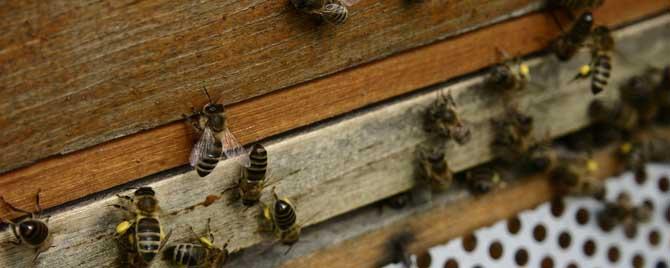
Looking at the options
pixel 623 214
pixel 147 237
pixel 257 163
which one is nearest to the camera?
pixel 147 237

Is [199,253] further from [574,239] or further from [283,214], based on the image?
[574,239]

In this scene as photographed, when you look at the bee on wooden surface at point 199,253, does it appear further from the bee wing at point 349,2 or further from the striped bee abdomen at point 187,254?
the bee wing at point 349,2

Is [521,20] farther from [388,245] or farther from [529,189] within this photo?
[388,245]

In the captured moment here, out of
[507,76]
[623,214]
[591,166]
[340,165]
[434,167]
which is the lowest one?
[623,214]

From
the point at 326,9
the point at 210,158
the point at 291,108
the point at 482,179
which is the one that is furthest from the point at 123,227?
the point at 482,179

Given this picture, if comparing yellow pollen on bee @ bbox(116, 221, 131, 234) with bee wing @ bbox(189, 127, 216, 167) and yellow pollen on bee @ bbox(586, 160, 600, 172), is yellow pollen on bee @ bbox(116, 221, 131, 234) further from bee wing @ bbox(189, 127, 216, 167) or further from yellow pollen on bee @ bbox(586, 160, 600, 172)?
yellow pollen on bee @ bbox(586, 160, 600, 172)

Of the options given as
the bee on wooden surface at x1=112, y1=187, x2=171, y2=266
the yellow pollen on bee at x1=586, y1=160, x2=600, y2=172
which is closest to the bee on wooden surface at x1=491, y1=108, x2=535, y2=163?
the yellow pollen on bee at x1=586, y1=160, x2=600, y2=172

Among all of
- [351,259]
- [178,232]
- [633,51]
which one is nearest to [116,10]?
[178,232]
